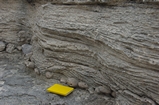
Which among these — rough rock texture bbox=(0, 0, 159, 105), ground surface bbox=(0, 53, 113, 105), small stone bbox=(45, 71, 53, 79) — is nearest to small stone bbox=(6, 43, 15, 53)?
rough rock texture bbox=(0, 0, 159, 105)

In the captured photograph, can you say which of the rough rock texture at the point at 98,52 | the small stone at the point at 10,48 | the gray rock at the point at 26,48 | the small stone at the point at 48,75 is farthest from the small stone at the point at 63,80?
the small stone at the point at 10,48

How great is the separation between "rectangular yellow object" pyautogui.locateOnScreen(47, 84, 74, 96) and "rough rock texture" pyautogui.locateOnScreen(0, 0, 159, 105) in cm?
8

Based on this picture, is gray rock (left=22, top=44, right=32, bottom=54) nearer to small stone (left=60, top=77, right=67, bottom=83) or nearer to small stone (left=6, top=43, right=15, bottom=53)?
small stone (left=6, top=43, right=15, bottom=53)

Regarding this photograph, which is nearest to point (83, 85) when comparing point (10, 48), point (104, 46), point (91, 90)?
point (91, 90)

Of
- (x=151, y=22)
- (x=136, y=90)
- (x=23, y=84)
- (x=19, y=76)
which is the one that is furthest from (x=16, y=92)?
(x=151, y=22)

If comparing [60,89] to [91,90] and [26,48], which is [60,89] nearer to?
[91,90]

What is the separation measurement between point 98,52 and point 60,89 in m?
0.67

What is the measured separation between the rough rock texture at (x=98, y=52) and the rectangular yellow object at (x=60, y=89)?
0.08 m

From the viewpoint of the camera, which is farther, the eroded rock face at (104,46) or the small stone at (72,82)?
the small stone at (72,82)

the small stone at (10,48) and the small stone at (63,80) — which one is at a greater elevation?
the small stone at (10,48)

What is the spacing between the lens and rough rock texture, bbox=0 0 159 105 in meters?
1.71

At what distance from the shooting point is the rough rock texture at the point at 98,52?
171cm

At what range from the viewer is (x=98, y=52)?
217 centimetres

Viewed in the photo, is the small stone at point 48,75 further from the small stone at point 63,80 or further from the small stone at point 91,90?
the small stone at point 91,90
